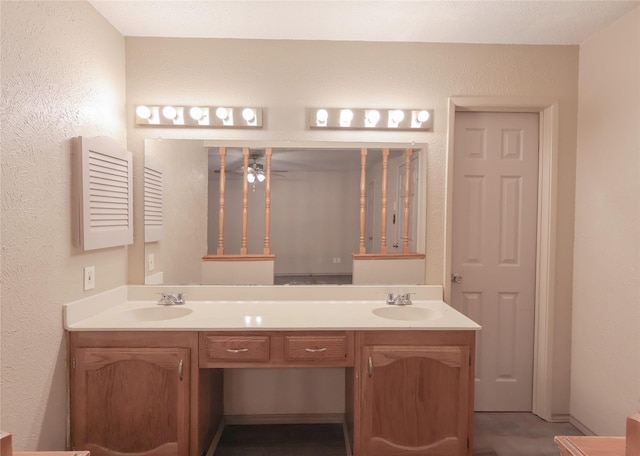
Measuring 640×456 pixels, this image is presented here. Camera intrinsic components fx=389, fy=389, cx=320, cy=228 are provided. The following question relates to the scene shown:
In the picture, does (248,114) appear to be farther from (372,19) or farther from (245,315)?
(245,315)

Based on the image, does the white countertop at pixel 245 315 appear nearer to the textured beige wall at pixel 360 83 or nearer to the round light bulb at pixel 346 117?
the textured beige wall at pixel 360 83

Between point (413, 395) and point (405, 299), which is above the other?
point (405, 299)

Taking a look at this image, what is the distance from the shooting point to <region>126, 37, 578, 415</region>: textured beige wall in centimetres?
232

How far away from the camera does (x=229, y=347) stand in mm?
1826

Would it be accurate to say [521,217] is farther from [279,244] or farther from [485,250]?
[279,244]

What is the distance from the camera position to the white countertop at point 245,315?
183 cm

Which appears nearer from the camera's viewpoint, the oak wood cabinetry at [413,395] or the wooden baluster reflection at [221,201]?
the oak wood cabinetry at [413,395]

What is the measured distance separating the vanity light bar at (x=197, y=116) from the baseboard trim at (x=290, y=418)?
1.79m

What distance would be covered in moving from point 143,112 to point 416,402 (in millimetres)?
2179

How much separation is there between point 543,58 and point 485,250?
4.03 feet

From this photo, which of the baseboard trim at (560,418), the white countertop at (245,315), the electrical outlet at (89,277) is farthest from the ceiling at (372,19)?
the baseboard trim at (560,418)

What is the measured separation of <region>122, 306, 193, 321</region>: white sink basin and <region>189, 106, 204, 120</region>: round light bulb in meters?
1.12

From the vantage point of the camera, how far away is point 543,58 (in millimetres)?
2383

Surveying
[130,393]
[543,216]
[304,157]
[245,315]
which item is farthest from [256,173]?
[543,216]
